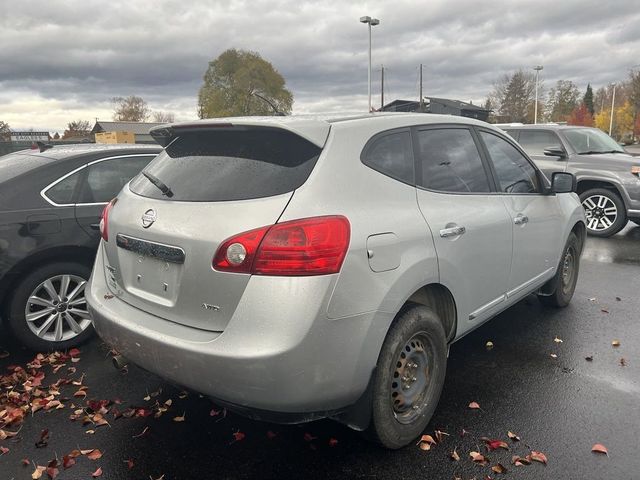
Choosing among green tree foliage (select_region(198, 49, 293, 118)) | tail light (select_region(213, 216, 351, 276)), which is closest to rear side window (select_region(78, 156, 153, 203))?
tail light (select_region(213, 216, 351, 276))

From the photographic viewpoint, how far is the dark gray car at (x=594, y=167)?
8.41 metres

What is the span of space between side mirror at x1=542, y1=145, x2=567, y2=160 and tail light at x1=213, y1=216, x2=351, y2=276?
315 inches

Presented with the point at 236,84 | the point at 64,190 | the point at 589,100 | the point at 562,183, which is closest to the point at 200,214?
the point at 64,190

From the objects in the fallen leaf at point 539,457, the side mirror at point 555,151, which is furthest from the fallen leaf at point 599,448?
the side mirror at point 555,151

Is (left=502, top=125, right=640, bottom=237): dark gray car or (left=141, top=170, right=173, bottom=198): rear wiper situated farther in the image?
(left=502, top=125, right=640, bottom=237): dark gray car

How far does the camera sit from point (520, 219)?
3699 millimetres

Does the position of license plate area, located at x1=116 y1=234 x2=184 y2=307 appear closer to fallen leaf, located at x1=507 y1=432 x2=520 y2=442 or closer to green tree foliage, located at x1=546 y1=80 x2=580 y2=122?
fallen leaf, located at x1=507 y1=432 x2=520 y2=442

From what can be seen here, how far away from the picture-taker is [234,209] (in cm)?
230

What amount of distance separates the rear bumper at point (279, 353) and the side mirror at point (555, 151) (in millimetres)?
7932

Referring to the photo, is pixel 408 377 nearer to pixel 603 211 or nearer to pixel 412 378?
pixel 412 378

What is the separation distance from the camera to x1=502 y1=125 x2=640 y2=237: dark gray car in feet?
27.6

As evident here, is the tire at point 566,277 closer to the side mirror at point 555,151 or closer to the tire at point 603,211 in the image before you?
the tire at point 603,211

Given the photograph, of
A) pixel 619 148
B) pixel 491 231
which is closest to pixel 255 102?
pixel 619 148

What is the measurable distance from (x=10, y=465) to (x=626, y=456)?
3302 millimetres
